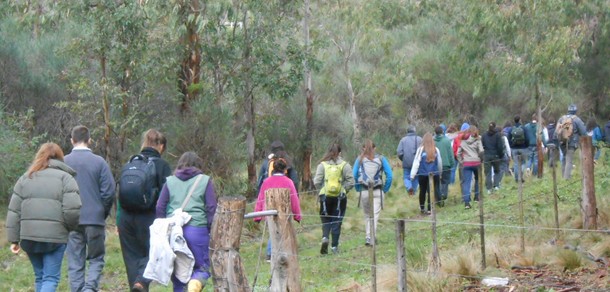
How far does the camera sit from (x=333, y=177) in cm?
1370

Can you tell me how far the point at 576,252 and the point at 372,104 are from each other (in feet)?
79.9

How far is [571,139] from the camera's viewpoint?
63.6 feet

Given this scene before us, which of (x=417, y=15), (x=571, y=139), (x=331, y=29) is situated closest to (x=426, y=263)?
(x=571, y=139)

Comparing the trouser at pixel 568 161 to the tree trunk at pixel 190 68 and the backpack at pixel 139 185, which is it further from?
the backpack at pixel 139 185

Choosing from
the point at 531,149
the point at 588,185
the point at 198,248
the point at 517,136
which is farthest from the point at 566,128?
the point at 198,248

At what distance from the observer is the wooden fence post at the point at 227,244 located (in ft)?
26.8

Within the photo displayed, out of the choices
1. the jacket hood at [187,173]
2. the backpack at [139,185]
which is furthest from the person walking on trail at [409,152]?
the jacket hood at [187,173]

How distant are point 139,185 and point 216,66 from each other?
443 inches

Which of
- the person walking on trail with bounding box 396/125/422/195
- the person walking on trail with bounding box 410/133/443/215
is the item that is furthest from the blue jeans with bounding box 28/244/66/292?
the person walking on trail with bounding box 396/125/422/195

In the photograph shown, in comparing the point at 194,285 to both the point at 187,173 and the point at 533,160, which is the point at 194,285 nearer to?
the point at 187,173

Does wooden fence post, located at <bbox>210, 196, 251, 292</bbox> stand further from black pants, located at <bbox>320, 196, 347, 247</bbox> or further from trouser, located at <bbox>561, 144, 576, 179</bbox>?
trouser, located at <bbox>561, 144, 576, 179</bbox>

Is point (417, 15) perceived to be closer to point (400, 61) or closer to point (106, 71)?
point (400, 61)

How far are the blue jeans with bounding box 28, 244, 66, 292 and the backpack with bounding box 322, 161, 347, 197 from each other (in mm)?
5014

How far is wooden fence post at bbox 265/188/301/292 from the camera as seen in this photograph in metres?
8.38
